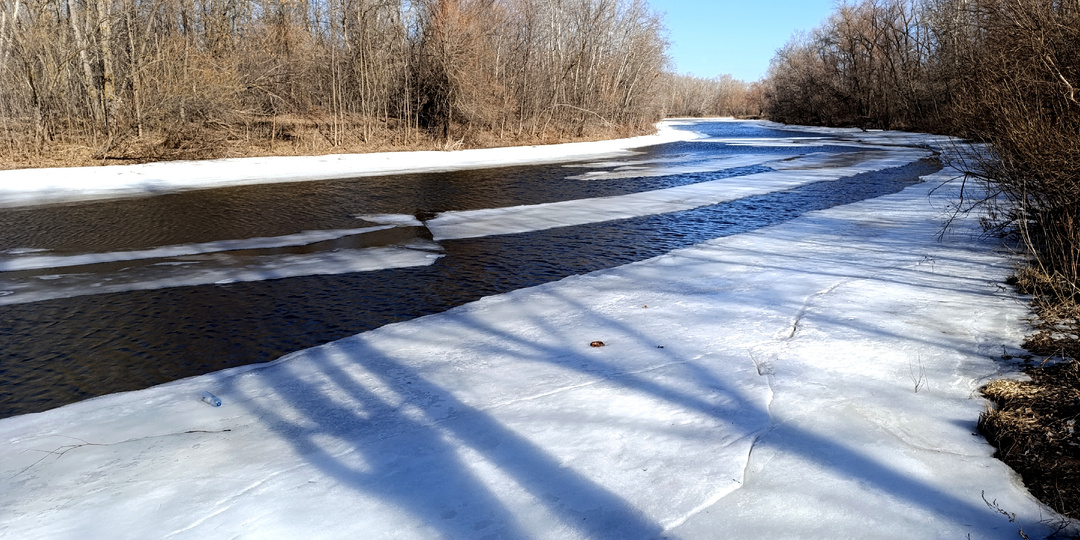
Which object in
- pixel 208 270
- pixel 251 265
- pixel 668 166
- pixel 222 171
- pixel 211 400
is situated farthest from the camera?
pixel 668 166

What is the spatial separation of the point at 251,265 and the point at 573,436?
6543mm

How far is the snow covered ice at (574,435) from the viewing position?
3135 millimetres

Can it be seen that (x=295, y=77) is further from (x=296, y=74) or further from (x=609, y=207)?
(x=609, y=207)

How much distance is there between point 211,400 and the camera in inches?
181

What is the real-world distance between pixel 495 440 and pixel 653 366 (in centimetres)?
158

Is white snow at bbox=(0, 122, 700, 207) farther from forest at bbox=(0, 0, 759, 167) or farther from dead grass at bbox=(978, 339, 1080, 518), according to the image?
dead grass at bbox=(978, 339, 1080, 518)

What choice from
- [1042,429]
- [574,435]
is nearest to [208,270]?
[574,435]

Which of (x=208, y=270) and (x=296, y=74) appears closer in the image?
(x=208, y=270)

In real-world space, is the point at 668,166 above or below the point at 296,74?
below

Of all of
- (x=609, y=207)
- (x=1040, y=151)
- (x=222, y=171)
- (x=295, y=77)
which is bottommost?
(x=609, y=207)

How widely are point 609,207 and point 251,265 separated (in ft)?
24.2

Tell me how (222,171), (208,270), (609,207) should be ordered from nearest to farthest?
1. (208,270)
2. (609,207)
3. (222,171)

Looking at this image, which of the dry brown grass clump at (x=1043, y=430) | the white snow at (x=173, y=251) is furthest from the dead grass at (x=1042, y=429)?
the white snow at (x=173, y=251)

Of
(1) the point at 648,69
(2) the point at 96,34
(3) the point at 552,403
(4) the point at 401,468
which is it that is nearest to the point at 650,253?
(3) the point at 552,403
